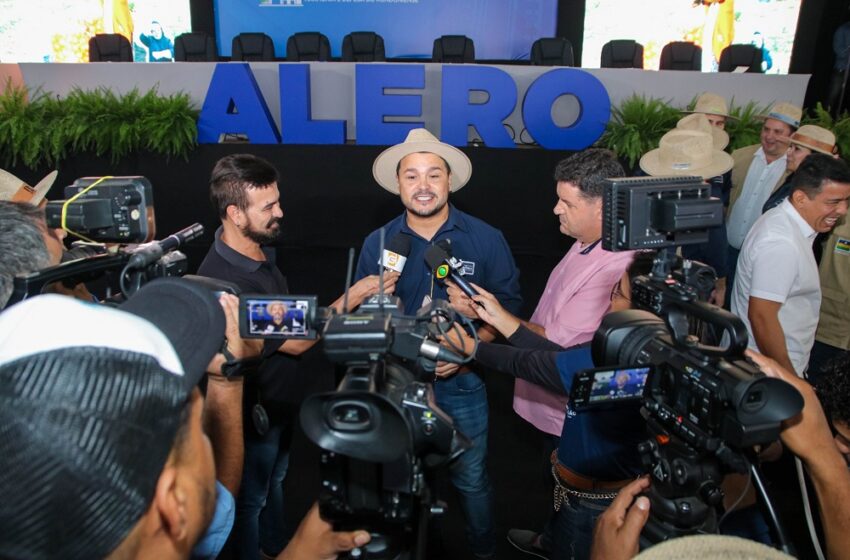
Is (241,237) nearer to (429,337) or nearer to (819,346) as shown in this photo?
(429,337)

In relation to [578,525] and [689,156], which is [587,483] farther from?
[689,156]

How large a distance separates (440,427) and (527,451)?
2.27 m

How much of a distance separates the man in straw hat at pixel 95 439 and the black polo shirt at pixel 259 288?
4.62ft

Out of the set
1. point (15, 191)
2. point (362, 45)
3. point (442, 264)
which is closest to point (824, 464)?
point (442, 264)

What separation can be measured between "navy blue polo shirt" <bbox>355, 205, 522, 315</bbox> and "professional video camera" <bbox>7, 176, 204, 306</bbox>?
1113 millimetres

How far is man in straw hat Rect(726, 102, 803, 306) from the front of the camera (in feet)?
13.0

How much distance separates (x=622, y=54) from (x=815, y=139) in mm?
4115

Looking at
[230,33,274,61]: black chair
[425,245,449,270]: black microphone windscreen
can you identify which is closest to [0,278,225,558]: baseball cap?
[425,245,449,270]: black microphone windscreen

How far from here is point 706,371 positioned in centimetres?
119

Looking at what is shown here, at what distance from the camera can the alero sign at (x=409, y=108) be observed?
5012 millimetres

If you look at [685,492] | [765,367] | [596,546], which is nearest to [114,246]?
[596,546]

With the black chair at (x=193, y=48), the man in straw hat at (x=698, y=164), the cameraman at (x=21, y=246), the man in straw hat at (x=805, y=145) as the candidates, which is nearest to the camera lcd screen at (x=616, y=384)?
the cameraman at (x=21, y=246)

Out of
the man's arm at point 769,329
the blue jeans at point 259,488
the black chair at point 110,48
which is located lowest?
the blue jeans at point 259,488

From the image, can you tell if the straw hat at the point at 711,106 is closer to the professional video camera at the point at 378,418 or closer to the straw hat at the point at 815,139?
the straw hat at the point at 815,139
